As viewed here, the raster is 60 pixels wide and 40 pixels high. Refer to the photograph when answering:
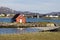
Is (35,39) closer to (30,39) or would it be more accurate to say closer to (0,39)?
(30,39)

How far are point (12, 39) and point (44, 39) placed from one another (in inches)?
145

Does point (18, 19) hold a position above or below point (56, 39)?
below

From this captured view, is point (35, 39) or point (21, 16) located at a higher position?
point (35, 39)

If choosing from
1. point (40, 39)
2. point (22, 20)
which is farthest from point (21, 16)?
point (40, 39)

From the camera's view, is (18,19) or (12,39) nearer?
(12,39)

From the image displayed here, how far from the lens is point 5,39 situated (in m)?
25.7

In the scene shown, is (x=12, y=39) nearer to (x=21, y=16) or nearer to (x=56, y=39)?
(x=56, y=39)

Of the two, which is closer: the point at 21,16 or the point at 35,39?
the point at 35,39

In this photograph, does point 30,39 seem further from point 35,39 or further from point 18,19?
point 18,19

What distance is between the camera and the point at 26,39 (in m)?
25.8

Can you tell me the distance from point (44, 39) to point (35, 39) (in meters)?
1.04

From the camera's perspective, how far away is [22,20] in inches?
3095

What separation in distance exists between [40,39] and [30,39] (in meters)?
1.25

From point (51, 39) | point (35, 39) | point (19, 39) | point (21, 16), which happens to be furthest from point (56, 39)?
point (21, 16)
